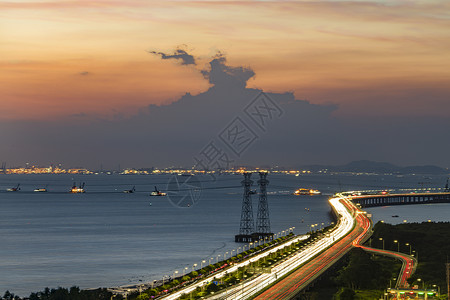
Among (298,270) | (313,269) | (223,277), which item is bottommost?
(223,277)

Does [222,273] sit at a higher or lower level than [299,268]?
lower

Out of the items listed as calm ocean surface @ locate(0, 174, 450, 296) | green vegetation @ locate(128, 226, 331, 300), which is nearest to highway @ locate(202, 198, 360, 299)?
green vegetation @ locate(128, 226, 331, 300)

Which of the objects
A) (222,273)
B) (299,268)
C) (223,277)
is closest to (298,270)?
(299,268)

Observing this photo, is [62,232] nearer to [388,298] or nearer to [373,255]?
[373,255]

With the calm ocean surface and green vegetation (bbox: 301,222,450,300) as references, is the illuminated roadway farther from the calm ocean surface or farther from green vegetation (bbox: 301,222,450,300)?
the calm ocean surface

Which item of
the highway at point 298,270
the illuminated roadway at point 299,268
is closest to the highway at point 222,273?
the illuminated roadway at point 299,268

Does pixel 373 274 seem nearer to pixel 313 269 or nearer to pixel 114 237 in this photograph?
pixel 313 269

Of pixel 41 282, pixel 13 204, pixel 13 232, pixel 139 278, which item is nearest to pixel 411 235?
pixel 139 278

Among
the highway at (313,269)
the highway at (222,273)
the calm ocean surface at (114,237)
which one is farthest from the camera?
the calm ocean surface at (114,237)

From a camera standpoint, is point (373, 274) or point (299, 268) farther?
point (299, 268)

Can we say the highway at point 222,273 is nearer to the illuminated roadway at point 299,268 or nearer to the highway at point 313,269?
the illuminated roadway at point 299,268

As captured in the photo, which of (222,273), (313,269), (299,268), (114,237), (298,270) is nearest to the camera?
(313,269)
